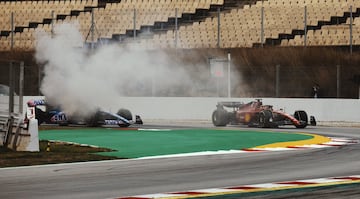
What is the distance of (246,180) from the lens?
1316cm

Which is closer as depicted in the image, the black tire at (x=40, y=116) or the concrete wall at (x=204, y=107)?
the black tire at (x=40, y=116)

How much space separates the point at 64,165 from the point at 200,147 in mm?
5659

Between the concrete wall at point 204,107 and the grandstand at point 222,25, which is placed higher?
the grandstand at point 222,25

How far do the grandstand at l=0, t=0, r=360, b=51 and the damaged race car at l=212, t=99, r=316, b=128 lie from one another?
9144 mm

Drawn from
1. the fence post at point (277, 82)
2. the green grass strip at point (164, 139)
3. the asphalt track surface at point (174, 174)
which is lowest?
the green grass strip at point (164, 139)

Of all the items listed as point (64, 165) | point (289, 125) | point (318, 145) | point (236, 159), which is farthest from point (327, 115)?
point (64, 165)

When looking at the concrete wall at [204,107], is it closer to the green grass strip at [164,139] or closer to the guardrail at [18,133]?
the green grass strip at [164,139]

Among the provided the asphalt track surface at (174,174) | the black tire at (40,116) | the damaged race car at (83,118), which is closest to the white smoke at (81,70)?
the damaged race car at (83,118)

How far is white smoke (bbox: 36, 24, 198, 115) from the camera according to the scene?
30375mm

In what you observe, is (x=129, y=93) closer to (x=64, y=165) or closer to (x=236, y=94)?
(x=236, y=94)

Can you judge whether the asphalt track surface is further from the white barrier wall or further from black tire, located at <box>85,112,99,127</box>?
the white barrier wall

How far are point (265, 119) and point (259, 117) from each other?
386mm

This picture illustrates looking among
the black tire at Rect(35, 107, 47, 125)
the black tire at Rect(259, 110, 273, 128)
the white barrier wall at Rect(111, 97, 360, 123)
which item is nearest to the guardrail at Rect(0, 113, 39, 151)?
the black tire at Rect(35, 107, 47, 125)

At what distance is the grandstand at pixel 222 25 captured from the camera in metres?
41.2
